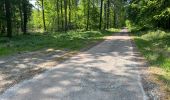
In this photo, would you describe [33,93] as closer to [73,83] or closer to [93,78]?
[73,83]

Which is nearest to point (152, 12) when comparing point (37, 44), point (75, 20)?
point (37, 44)

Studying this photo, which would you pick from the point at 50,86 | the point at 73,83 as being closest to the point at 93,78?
the point at 73,83

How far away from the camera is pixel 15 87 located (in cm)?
880

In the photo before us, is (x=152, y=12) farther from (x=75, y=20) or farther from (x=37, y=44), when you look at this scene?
(x=75, y=20)

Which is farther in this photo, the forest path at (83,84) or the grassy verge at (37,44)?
the grassy verge at (37,44)

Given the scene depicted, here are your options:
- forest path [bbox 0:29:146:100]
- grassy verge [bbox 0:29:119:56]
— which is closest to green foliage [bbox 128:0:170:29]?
grassy verge [bbox 0:29:119:56]

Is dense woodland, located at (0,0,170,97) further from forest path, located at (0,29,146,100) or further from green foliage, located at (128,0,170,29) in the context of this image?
forest path, located at (0,29,146,100)

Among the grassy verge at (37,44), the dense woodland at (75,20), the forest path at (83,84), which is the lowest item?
the forest path at (83,84)

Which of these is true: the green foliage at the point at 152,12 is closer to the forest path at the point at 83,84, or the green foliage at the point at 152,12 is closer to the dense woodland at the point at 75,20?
the dense woodland at the point at 75,20

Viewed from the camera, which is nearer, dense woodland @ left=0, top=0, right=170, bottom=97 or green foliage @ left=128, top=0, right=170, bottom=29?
green foliage @ left=128, top=0, right=170, bottom=29

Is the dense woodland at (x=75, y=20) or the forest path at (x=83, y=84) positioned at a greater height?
the dense woodland at (x=75, y=20)

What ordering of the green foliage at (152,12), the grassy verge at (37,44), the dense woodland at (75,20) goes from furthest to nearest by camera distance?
1. the dense woodland at (75,20)
2. the green foliage at (152,12)
3. the grassy verge at (37,44)

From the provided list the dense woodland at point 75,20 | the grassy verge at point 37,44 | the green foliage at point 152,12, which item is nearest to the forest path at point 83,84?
the grassy verge at point 37,44

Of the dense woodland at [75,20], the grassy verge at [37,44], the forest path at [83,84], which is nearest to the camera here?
the forest path at [83,84]
